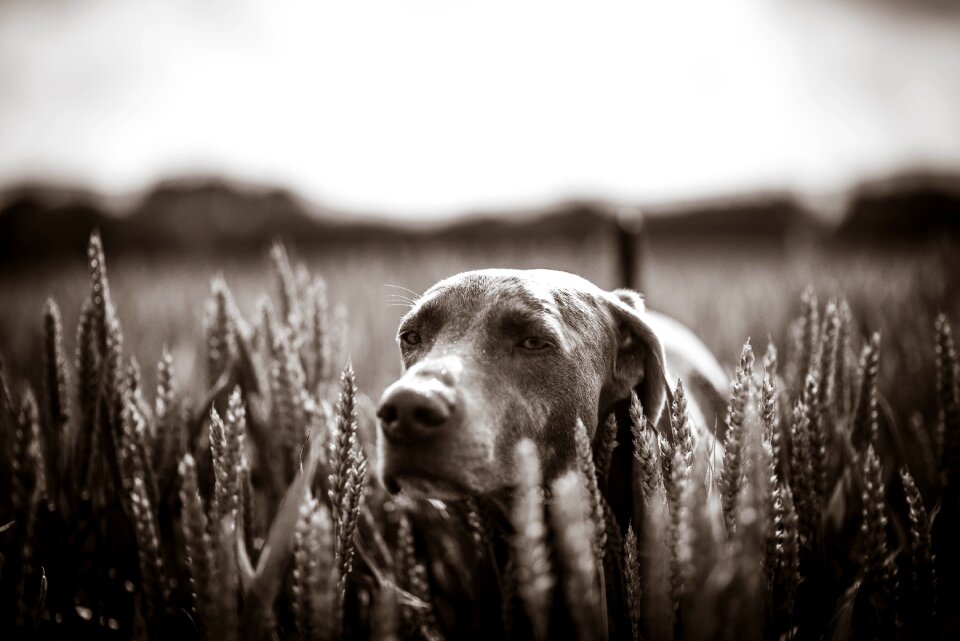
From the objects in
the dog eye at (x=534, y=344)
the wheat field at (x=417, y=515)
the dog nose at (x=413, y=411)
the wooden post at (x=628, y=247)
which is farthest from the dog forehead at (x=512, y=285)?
the wooden post at (x=628, y=247)

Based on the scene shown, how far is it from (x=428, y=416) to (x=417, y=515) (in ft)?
3.24

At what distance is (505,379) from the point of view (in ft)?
6.67

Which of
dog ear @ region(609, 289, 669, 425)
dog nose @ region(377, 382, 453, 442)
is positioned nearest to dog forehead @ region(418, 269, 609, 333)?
dog ear @ region(609, 289, 669, 425)

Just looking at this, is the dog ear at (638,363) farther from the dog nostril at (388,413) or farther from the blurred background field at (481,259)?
the dog nostril at (388,413)

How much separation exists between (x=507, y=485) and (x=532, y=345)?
0.52m

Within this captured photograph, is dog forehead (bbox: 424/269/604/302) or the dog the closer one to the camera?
the dog

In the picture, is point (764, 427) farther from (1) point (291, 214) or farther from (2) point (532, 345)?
(1) point (291, 214)

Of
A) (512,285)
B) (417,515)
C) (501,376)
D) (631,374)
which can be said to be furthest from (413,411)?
(631,374)

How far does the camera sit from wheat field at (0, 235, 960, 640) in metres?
1.01

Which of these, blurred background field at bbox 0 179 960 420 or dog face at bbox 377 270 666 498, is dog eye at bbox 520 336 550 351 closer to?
dog face at bbox 377 270 666 498

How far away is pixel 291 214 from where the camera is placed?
18.5 meters

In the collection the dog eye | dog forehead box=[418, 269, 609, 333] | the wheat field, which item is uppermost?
dog forehead box=[418, 269, 609, 333]

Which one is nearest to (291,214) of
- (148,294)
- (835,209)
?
(148,294)

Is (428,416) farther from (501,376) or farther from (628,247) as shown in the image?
(628,247)
